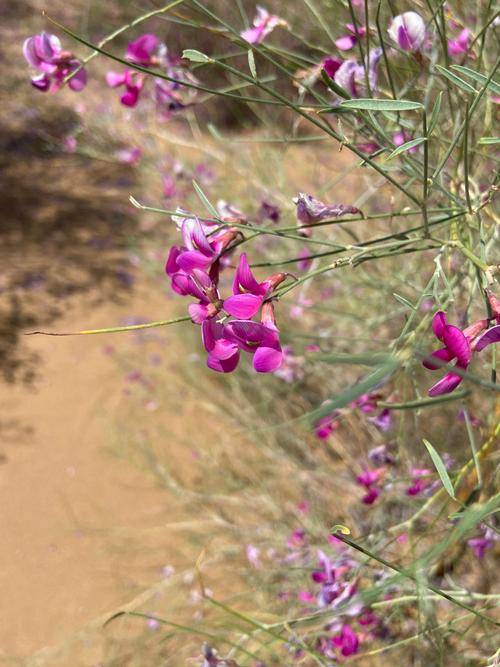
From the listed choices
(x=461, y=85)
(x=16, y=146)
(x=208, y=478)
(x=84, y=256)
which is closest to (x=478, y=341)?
(x=461, y=85)

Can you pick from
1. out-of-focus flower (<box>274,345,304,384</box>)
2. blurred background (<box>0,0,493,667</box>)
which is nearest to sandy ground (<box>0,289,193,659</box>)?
blurred background (<box>0,0,493,667</box>)

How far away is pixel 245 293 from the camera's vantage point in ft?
1.91

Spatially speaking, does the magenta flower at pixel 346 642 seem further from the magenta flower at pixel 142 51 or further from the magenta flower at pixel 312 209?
the magenta flower at pixel 142 51

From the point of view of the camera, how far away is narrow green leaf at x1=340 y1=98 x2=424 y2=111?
56 cm

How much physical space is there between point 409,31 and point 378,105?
29 centimetres

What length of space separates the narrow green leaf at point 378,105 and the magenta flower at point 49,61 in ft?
1.58

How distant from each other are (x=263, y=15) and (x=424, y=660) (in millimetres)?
1306

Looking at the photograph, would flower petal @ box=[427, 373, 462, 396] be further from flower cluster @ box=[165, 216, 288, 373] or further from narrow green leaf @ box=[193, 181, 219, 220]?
narrow green leaf @ box=[193, 181, 219, 220]

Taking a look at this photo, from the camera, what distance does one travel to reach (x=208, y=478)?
2438 mm

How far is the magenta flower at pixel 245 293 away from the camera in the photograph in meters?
0.55

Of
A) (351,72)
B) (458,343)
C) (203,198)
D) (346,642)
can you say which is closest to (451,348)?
(458,343)

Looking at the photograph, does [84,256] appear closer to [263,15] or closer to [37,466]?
[37,466]

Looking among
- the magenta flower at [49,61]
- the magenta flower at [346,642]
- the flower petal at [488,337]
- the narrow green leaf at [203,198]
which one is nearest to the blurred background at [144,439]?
the magenta flower at [49,61]

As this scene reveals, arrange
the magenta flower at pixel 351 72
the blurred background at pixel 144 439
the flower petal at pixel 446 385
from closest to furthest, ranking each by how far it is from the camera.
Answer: the flower petal at pixel 446 385 → the magenta flower at pixel 351 72 → the blurred background at pixel 144 439
